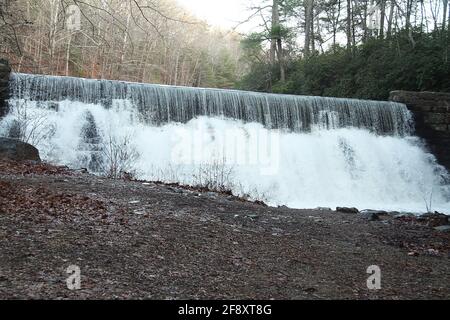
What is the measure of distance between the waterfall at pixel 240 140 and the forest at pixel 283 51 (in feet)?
5.22

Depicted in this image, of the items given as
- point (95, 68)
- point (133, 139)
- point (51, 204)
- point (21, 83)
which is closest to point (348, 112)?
point (133, 139)

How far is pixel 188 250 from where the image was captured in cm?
391

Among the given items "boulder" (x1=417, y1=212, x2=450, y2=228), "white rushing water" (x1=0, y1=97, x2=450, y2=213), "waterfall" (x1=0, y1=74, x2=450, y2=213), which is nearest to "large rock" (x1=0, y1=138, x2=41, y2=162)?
"waterfall" (x1=0, y1=74, x2=450, y2=213)

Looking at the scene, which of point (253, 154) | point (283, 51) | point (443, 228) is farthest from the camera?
point (283, 51)

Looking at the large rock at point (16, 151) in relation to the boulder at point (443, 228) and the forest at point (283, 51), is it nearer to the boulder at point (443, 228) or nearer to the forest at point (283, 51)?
the forest at point (283, 51)

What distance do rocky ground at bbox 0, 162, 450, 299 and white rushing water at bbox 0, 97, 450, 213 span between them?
4.60 metres

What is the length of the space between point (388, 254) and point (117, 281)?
2949mm

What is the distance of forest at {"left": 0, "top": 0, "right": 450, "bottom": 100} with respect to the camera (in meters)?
16.6

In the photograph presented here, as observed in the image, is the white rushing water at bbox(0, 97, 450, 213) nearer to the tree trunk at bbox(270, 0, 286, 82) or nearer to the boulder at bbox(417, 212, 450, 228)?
the boulder at bbox(417, 212, 450, 228)

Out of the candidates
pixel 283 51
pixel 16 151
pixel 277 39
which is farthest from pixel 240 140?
pixel 283 51

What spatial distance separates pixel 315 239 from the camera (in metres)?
5.08

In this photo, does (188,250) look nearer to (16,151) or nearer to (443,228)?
(443,228)

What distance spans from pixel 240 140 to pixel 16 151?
5992 mm

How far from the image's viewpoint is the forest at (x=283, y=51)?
54.3 feet
